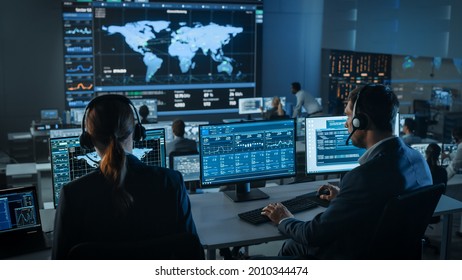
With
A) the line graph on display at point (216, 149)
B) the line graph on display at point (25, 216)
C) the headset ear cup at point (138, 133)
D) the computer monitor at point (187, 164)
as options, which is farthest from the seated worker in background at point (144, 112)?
the headset ear cup at point (138, 133)

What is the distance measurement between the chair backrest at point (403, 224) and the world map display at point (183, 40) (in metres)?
6.67

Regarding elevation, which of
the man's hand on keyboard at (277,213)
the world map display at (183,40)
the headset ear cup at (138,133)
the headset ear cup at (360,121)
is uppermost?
the world map display at (183,40)

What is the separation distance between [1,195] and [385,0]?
610 centimetres

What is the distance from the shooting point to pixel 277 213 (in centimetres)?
256

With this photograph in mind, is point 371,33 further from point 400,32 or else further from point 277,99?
point 277,99

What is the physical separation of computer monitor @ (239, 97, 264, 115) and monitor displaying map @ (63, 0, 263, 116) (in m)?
0.72

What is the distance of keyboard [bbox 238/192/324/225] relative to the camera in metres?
2.61

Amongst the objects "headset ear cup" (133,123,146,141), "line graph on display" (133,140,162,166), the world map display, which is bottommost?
"line graph on display" (133,140,162,166)

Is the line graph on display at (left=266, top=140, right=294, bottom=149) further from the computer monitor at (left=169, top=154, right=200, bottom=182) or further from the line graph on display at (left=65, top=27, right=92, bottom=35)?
the line graph on display at (left=65, top=27, right=92, bottom=35)

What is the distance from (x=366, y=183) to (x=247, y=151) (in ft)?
3.24

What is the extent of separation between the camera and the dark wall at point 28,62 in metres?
8.03

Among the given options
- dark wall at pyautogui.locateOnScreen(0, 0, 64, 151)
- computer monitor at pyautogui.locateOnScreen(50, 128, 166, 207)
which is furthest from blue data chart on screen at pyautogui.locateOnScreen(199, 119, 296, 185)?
dark wall at pyautogui.locateOnScreen(0, 0, 64, 151)

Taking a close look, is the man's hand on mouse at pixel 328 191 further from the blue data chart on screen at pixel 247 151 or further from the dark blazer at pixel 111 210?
the dark blazer at pixel 111 210

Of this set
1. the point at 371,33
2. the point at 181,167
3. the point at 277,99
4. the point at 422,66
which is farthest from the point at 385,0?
the point at 181,167
